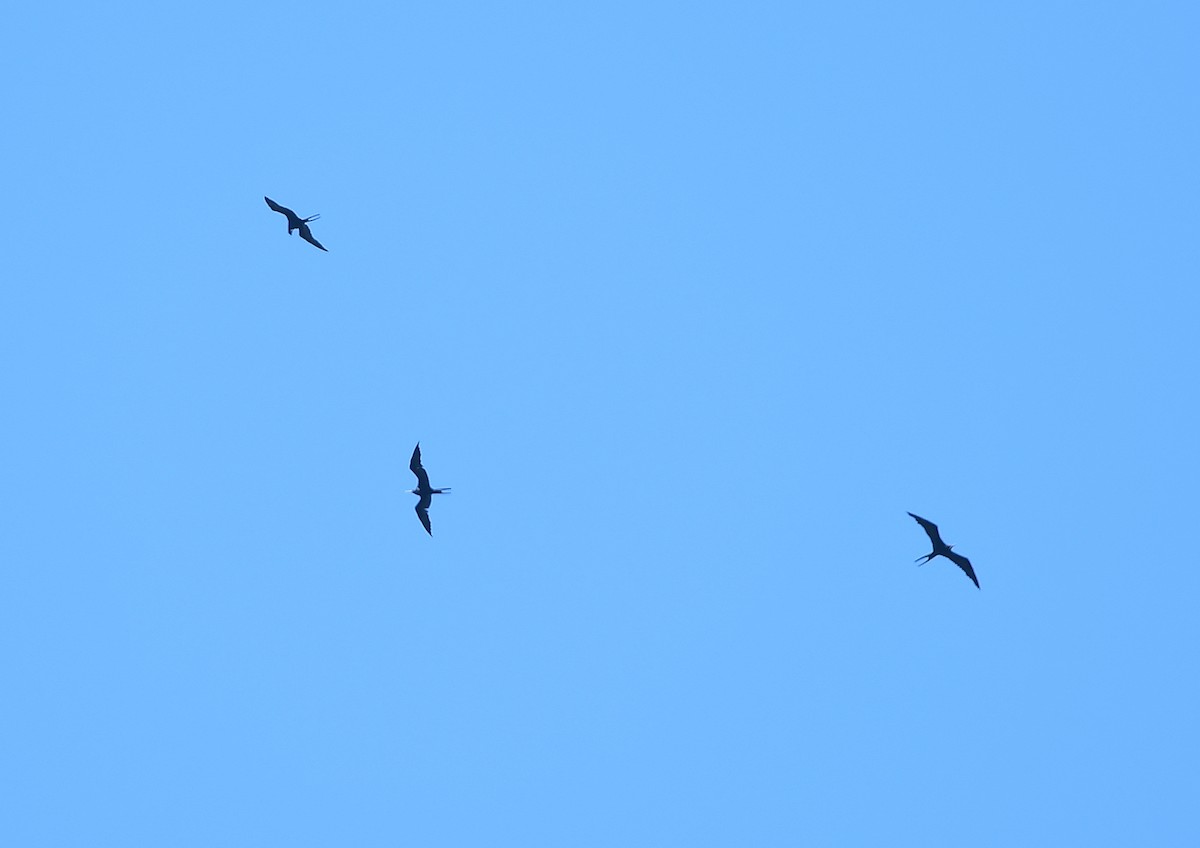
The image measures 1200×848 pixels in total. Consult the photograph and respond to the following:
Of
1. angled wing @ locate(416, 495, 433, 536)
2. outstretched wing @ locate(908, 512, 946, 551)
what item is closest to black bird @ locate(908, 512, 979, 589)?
outstretched wing @ locate(908, 512, 946, 551)

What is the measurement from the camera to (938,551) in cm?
4762

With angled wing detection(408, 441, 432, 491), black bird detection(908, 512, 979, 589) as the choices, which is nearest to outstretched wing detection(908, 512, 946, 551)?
black bird detection(908, 512, 979, 589)

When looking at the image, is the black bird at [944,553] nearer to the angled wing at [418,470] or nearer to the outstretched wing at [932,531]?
the outstretched wing at [932,531]

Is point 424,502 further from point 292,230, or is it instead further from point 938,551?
point 938,551

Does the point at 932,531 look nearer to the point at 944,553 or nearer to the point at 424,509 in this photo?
the point at 944,553

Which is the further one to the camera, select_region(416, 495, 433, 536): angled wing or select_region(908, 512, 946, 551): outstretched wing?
select_region(416, 495, 433, 536): angled wing

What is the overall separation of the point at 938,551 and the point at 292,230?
2417 cm

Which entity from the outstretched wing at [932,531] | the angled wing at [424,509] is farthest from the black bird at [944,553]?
the angled wing at [424,509]

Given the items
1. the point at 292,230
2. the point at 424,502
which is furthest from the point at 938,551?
the point at 292,230

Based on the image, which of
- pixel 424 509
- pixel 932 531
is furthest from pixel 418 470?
pixel 932 531

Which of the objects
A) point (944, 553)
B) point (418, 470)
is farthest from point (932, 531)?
point (418, 470)

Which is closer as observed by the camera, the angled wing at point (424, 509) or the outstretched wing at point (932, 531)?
the outstretched wing at point (932, 531)

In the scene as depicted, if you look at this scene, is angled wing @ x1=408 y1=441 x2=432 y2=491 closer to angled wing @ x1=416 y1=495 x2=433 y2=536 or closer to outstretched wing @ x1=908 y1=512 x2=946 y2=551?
angled wing @ x1=416 y1=495 x2=433 y2=536

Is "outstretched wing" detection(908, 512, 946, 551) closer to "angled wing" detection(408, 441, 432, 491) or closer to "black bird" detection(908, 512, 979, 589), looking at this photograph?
"black bird" detection(908, 512, 979, 589)
